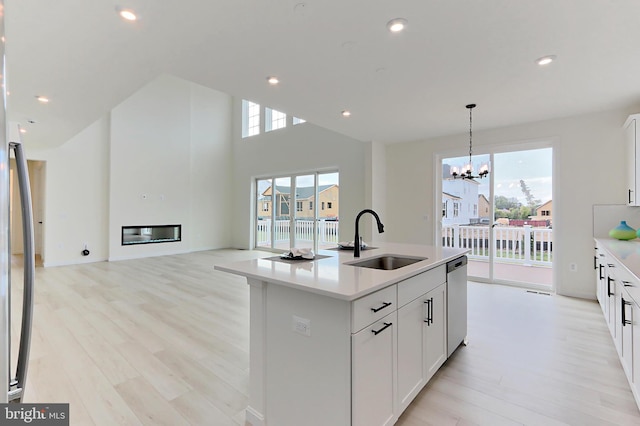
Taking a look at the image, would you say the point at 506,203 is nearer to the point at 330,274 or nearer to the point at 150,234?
the point at 330,274

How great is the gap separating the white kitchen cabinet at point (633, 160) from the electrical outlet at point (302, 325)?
4.14 meters

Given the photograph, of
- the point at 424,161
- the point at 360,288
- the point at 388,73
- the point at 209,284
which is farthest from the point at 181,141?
the point at 360,288

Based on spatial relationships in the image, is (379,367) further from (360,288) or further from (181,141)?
(181,141)

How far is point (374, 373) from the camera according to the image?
1516 mm

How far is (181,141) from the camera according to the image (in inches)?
328

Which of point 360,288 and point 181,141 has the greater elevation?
point 181,141

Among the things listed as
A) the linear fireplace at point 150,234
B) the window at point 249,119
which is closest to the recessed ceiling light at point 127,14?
the linear fireplace at point 150,234

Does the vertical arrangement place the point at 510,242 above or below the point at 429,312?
above

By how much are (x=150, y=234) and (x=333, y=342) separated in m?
7.72

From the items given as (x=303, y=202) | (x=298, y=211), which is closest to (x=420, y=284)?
(x=303, y=202)

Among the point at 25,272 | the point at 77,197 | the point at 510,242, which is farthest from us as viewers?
the point at 77,197

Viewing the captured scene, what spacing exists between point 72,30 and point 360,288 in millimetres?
2733

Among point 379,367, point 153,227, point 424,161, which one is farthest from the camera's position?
point 153,227

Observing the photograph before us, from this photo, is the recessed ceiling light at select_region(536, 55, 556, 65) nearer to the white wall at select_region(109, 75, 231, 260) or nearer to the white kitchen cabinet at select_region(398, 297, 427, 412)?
the white kitchen cabinet at select_region(398, 297, 427, 412)
